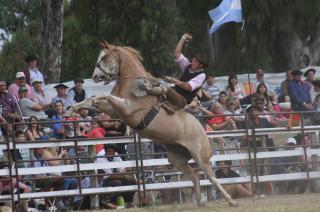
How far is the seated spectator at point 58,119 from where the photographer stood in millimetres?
16125

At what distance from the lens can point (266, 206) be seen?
14.6 metres

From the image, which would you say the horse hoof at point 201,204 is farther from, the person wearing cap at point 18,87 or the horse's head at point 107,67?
the person wearing cap at point 18,87

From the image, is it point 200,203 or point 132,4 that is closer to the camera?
point 200,203

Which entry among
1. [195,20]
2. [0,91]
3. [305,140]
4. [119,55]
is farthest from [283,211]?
[195,20]

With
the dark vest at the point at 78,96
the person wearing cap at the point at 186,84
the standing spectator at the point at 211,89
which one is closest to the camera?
the person wearing cap at the point at 186,84

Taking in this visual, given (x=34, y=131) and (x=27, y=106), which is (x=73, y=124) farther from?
(x=27, y=106)

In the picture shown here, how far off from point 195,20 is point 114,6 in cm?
964

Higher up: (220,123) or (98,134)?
(220,123)

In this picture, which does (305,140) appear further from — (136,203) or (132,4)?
(132,4)

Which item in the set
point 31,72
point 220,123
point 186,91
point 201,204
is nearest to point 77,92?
point 31,72

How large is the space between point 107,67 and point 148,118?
105 centimetres

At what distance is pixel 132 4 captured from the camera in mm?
29875

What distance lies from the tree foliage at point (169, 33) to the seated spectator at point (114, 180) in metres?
13.1

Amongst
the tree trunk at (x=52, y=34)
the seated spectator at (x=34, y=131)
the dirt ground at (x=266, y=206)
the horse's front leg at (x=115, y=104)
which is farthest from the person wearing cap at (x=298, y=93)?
the tree trunk at (x=52, y=34)
